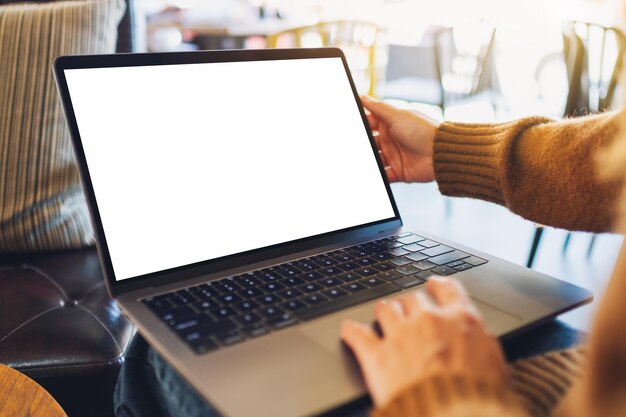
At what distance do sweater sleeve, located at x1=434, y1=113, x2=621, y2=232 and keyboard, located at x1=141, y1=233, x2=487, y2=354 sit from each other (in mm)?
129

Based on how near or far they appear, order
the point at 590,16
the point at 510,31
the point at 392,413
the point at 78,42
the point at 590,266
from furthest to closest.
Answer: the point at 510,31 < the point at 590,16 < the point at 590,266 < the point at 78,42 < the point at 392,413

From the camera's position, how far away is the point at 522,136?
782 millimetres

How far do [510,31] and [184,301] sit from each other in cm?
397

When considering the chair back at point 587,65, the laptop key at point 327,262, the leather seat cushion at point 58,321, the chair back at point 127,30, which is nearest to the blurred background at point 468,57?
the chair back at point 587,65

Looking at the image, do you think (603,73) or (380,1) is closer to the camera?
(603,73)

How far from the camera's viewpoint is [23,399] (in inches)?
23.9

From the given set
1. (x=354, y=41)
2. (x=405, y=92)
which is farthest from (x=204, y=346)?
(x=405, y=92)

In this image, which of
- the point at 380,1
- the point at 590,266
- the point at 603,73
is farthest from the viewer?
the point at 380,1

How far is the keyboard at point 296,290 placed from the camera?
1.68 ft

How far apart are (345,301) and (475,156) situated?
37 cm

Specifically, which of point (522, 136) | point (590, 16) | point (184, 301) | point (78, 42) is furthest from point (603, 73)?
point (184, 301)

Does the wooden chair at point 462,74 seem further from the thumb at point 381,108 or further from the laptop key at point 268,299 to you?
the laptop key at point 268,299

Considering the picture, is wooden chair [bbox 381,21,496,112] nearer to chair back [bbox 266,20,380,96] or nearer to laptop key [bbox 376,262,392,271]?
chair back [bbox 266,20,380,96]

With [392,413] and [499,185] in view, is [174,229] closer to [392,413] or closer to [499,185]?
[392,413]
